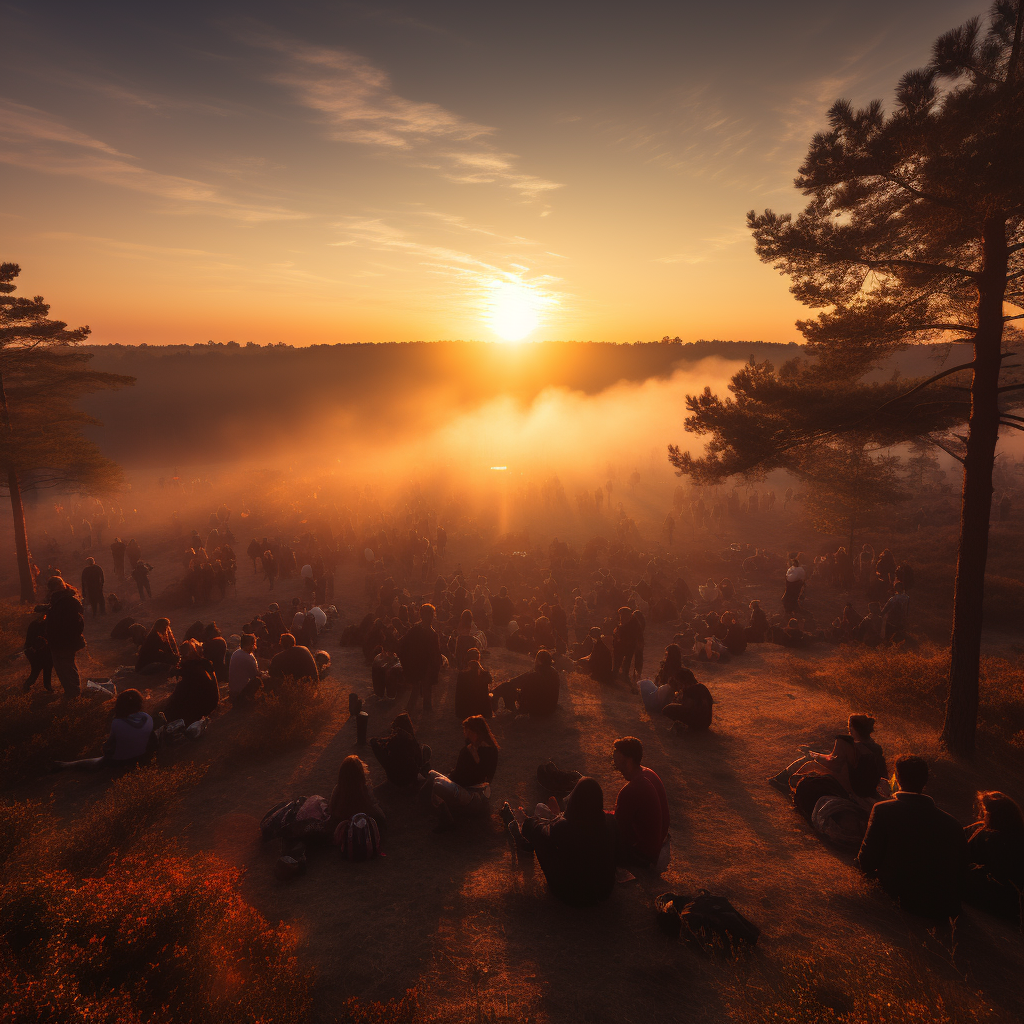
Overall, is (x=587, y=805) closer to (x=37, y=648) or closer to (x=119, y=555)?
(x=37, y=648)

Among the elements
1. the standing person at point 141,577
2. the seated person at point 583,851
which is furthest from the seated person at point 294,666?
the standing person at point 141,577

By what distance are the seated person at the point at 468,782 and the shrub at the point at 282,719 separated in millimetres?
2934

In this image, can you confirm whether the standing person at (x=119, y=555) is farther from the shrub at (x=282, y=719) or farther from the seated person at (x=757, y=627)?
the seated person at (x=757, y=627)

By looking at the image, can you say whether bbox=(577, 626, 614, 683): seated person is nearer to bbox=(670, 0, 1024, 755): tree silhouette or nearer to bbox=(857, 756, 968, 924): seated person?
bbox=(670, 0, 1024, 755): tree silhouette

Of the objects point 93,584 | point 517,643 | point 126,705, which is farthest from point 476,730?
point 93,584

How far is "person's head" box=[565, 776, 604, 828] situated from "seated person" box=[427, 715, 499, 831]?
1731mm

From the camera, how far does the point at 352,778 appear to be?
5457 millimetres

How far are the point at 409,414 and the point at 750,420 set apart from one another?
8881 cm

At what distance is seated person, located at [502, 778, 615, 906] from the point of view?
14.2 feet

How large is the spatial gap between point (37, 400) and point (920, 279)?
72.5ft

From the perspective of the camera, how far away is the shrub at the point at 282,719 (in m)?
7.67

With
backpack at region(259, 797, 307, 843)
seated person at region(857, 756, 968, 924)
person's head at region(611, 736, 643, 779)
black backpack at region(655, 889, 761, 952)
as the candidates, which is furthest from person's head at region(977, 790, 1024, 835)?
backpack at region(259, 797, 307, 843)

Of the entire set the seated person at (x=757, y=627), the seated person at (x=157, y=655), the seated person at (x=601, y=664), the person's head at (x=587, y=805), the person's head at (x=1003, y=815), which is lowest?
the seated person at (x=757, y=627)

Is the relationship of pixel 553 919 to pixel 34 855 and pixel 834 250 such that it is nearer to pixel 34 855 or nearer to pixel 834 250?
pixel 34 855
